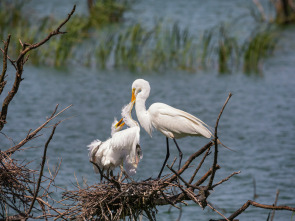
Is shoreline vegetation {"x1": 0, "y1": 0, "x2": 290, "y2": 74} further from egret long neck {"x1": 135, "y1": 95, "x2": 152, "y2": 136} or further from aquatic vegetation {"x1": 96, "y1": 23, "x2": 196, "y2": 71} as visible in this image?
egret long neck {"x1": 135, "y1": 95, "x2": 152, "y2": 136}

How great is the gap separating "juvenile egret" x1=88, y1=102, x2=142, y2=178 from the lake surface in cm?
394

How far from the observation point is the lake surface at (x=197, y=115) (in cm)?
1098

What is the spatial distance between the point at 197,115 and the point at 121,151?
8.22 m

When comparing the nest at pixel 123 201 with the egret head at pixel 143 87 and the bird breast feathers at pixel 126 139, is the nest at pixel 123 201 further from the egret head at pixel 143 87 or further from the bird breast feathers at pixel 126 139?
the egret head at pixel 143 87

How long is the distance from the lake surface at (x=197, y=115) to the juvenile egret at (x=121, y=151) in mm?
3937

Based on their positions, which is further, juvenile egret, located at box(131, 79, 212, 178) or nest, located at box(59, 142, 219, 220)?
juvenile egret, located at box(131, 79, 212, 178)

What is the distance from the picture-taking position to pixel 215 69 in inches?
671

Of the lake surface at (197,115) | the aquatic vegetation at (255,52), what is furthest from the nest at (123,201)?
the aquatic vegetation at (255,52)

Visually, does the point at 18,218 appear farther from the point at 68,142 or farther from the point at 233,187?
the point at 68,142

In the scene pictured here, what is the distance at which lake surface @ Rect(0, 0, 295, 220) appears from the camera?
432 inches

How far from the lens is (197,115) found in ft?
45.6

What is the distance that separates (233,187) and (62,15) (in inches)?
530

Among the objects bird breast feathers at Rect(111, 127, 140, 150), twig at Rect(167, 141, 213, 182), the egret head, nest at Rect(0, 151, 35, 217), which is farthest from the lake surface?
nest at Rect(0, 151, 35, 217)

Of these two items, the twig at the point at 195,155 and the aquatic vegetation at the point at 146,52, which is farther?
the aquatic vegetation at the point at 146,52
